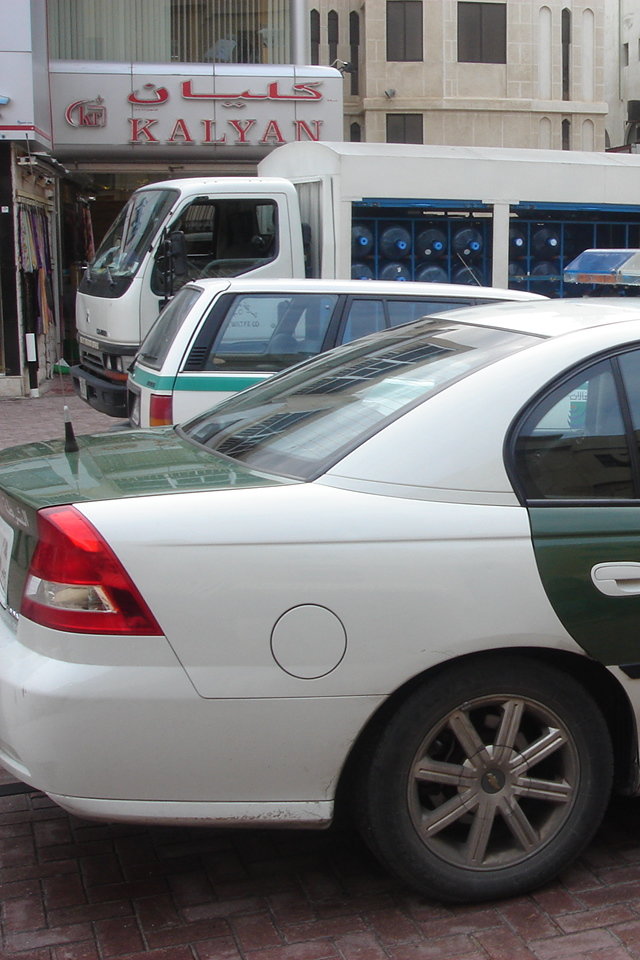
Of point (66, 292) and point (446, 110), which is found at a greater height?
point (446, 110)

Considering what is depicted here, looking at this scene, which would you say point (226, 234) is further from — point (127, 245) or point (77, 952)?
point (77, 952)

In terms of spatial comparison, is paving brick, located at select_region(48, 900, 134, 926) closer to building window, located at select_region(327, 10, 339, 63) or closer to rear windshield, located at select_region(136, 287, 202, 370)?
rear windshield, located at select_region(136, 287, 202, 370)

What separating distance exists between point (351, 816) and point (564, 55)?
134 feet

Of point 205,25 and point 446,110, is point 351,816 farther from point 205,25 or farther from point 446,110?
point 446,110

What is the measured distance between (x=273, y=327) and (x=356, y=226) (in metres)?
4.59

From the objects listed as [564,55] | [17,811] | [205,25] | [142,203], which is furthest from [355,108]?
[17,811]

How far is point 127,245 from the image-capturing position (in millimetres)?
11914

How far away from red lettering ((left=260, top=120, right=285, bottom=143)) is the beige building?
21705mm

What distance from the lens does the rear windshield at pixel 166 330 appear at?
7640mm

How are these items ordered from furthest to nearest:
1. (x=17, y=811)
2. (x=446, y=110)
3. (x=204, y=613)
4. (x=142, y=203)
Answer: (x=446, y=110) → (x=142, y=203) → (x=17, y=811) → (x=204, y=613)

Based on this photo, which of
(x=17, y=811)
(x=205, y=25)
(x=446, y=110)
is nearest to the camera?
(x=17, y=811)

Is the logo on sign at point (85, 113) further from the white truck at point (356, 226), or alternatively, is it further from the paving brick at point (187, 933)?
the paving brick at point (187, 933)

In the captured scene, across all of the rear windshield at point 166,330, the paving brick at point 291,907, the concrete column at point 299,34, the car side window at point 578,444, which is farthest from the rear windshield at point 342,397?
the concrete column at point 299,34

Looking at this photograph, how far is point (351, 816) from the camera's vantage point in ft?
10.5
